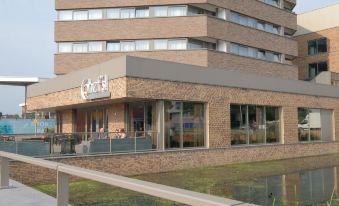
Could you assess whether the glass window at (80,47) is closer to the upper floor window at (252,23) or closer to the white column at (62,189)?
the upper floor window at (252,23)

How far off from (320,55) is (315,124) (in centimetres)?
1828

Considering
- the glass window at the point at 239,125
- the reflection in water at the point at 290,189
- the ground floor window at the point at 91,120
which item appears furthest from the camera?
the ground floor window at the point at 91,120

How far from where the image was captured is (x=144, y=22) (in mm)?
32750

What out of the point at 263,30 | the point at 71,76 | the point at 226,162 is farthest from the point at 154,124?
the point at 263,30

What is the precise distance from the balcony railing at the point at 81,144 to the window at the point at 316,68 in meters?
31.2

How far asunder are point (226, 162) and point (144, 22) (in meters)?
15.9

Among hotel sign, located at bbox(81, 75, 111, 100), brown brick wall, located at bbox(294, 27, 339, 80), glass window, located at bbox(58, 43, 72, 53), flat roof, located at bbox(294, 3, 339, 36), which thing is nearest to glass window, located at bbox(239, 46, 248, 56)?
brown brick wall, located at bbox(294, 27, 339, 80)

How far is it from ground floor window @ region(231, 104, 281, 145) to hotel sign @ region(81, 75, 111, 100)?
7.47m

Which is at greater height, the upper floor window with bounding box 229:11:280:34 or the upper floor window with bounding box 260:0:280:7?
the upper floor window with bounding box 260:0:280:7

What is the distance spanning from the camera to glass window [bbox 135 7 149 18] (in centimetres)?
3309

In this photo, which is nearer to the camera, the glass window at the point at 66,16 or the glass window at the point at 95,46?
the glass window at the point at 95,46

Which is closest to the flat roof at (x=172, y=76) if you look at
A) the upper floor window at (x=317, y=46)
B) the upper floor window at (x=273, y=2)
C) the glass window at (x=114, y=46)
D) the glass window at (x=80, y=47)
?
the glass window at (x=80, y=47)

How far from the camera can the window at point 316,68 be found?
1732 inches

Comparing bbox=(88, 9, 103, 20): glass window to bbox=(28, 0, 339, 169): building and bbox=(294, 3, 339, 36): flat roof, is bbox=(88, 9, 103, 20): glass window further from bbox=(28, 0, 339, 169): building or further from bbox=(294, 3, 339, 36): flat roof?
bbox=(294, 3, 339, 36): flat roof
